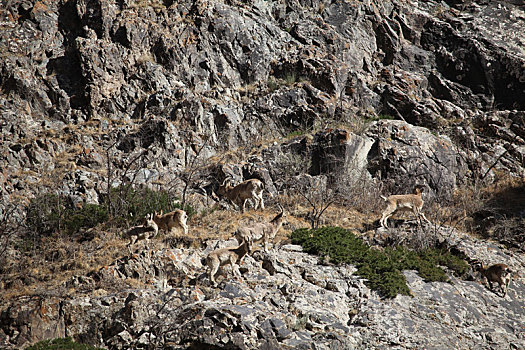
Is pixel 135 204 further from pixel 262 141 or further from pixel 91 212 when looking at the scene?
pixel 262 141

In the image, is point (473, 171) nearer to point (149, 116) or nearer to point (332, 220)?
point (332, 220)

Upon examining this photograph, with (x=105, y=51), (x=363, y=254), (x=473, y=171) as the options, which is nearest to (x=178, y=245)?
(x=363, y=254)

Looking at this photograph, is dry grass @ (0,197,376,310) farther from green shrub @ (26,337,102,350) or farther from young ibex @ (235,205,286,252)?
green shrub @ (26,337,102,350)

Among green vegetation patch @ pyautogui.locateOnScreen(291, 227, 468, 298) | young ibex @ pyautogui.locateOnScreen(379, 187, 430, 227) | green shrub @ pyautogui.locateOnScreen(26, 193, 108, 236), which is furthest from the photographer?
young ibex @ pyautogui.locateOnScreen(379, 187, 430, 227)

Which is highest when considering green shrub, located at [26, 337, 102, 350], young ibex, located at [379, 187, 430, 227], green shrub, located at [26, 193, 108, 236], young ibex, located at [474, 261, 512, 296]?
young ibex, located at [379, 187, 430, 227]

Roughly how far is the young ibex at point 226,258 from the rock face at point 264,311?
30cm

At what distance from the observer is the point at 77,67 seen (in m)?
26.1

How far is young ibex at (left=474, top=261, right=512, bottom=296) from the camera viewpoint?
1388 cm

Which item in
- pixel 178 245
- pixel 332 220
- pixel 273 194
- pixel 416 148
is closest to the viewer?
pixel 178 245

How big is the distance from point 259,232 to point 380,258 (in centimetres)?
428

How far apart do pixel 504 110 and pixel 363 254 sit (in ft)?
71.1

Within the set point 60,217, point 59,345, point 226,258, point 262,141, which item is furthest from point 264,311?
point 262,141

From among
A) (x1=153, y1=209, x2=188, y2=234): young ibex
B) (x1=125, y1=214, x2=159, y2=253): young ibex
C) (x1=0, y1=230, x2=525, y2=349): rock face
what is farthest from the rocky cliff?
(x1=153, y1=209, x2=188, y2=234): young ibex

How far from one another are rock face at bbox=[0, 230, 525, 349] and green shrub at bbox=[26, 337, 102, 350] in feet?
1.43
